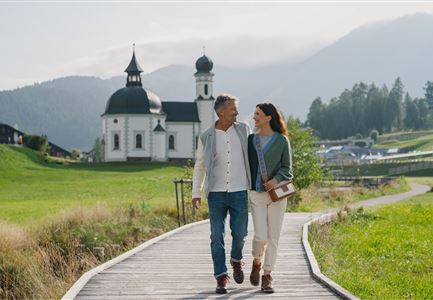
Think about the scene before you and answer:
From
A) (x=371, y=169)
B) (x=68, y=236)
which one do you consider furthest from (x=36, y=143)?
(x=68, y=236)

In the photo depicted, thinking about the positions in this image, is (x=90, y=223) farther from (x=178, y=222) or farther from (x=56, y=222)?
(x=178, y=222)

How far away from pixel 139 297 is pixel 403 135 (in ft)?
473

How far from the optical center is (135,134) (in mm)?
82188

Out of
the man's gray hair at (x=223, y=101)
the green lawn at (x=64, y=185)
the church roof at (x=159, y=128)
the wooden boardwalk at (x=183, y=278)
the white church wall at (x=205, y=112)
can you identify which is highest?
the white church wall at (x=205, y=112)

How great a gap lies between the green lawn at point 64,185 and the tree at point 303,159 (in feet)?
16.5

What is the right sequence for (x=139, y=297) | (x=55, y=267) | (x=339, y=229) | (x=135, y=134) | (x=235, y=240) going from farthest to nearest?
(x=135, y=134) → (x=339, y=229) → (x=55, y=267) → (x=235, y=240) → (x=139, y=297)

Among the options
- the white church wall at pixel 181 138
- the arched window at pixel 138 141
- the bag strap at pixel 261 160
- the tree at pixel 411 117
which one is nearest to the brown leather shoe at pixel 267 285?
the bag strap at pixel 261 160

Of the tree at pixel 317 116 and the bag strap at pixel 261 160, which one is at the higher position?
the tree at pixel 317 116

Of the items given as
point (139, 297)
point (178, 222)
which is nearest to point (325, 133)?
point (178, 222)

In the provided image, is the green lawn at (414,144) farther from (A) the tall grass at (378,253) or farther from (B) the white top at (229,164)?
(B) the white top at (229,164)

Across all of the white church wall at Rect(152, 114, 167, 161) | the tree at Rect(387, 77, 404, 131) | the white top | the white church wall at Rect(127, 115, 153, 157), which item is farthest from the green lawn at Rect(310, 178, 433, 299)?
the tree at Rect(387, 77, 404, 131)

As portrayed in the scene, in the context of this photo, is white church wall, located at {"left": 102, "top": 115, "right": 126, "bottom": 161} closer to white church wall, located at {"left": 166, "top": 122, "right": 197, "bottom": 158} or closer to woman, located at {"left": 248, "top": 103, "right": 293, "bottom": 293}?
white church wall, located at {"left": 166, "top": 122, "right": 197, "bottom": 158}

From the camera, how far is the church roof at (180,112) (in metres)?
86.6

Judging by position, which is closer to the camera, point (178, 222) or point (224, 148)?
point (224, 148)
